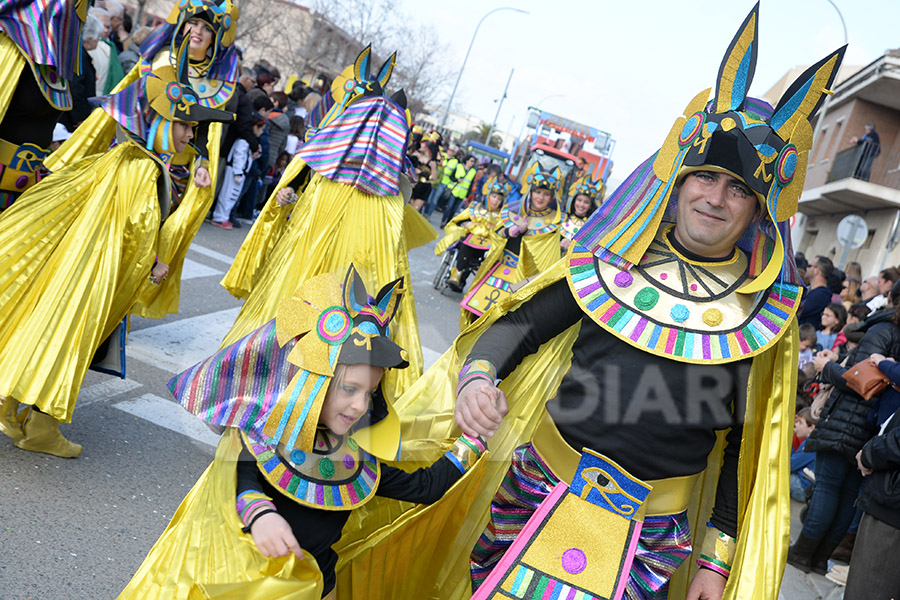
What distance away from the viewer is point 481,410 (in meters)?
2.06

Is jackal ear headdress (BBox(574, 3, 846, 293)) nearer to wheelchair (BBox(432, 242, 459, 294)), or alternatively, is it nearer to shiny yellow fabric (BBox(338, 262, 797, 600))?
shiny yellow fabric (BBox(338, 262, 797, 600))

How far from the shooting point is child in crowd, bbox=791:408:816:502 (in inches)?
244

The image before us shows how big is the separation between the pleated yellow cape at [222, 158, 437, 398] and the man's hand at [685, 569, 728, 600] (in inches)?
91.1

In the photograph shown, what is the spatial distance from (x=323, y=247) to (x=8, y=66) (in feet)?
5.96

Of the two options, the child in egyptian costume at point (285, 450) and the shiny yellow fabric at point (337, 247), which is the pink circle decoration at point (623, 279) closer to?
the child in egyptian costume at point (285, 450)

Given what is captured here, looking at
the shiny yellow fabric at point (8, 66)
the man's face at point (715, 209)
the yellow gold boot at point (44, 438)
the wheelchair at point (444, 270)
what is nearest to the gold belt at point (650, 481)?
the man's face at point (715, 209)

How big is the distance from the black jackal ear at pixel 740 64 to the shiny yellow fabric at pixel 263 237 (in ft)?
11.0

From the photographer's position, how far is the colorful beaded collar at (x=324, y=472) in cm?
220

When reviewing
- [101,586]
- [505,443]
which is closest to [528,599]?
[505,443]

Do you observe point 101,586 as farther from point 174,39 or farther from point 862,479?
point 862,479

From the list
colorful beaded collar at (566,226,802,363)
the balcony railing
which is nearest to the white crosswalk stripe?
Answer: colorful beaded collar at (566,226,802,363)

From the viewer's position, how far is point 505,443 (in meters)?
2.59

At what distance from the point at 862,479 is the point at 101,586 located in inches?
166

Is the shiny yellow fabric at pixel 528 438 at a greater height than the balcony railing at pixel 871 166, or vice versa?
the balcony railing at pixel 871 166
